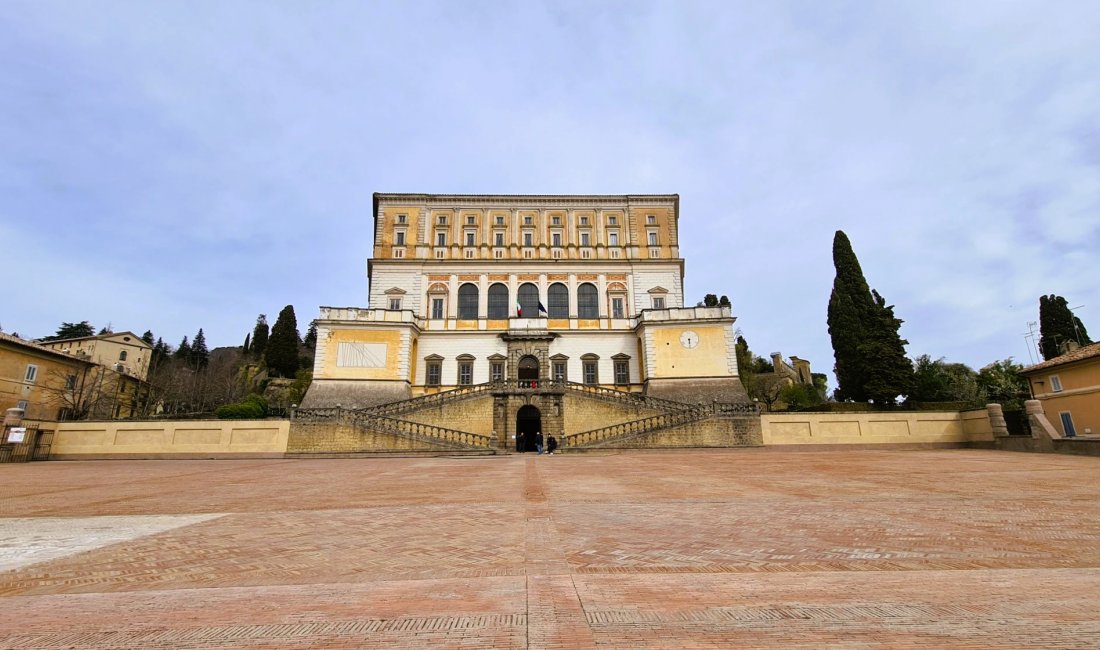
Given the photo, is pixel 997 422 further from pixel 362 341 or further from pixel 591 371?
pixel 362 341

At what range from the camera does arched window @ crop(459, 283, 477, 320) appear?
44.2 metres

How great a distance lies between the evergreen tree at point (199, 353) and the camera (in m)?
85.4

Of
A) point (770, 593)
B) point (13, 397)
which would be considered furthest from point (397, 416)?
point (13, 397)

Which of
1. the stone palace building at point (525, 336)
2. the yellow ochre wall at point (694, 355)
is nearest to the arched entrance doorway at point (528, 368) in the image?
the stone palace building at point (525, 336)

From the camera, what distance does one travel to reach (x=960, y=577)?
16.2 feet

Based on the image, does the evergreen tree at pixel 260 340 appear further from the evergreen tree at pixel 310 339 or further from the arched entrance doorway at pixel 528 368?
the arched entrance doorway at pixel 528 368

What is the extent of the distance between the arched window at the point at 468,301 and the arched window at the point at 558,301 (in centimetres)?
647

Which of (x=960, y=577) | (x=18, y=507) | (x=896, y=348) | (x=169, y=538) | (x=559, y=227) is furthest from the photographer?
(x=559, y=227)

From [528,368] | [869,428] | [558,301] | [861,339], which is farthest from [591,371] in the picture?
[861,339]

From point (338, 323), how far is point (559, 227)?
21.1 meters

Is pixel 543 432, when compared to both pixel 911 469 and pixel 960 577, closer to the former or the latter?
pixel 911 469

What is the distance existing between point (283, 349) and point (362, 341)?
26.6 meters

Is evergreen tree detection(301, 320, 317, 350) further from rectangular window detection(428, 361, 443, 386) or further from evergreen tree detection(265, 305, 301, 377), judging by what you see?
rectangular window detection(428, 361, 443, 386)

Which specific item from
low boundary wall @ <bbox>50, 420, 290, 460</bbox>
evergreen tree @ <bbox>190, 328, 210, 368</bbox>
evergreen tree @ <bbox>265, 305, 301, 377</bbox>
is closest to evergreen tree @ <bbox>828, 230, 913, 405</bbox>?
low boundary wall @ <bbox>50, 420, 290, 460</bbox>
